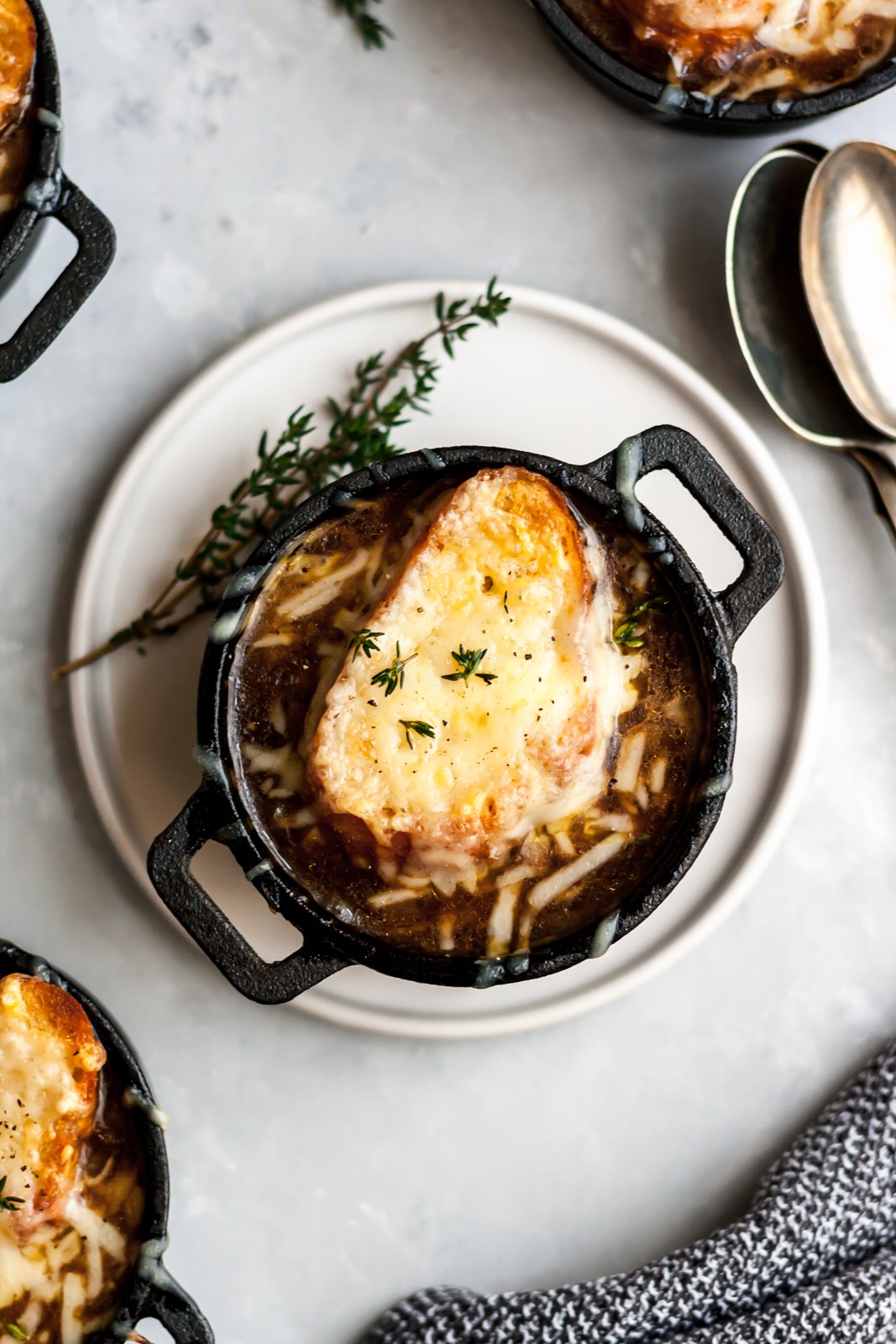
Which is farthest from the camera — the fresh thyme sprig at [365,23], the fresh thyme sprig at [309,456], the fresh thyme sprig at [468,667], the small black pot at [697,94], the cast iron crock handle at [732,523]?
the fresh thyme sprig at [365,23]

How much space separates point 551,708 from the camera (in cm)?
164

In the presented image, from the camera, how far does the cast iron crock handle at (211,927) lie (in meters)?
1.64

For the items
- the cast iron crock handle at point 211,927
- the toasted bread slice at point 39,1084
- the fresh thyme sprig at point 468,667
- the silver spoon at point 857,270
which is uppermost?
the silver spoon at point 857,270

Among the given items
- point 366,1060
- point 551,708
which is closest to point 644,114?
point 551,708

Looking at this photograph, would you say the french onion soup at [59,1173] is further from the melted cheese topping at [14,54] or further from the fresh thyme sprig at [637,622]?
the melted cheese topping at [14,54]

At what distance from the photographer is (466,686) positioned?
163cm

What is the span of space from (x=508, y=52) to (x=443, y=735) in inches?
45.4

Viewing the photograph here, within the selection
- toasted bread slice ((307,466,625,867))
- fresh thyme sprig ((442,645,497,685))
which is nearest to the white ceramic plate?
toasted bread slice ((307,466,625,867))

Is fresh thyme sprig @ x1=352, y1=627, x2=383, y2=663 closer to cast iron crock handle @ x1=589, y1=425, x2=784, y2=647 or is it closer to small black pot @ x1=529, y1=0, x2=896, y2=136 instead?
cast iron crock handle @ x1=589, y1=425, x2=784, y2=647

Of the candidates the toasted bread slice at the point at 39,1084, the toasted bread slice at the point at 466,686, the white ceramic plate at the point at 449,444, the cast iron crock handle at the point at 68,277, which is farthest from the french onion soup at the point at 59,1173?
the cast iron crock handle at the point at 68,277

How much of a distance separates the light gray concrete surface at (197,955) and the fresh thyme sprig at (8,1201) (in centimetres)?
36

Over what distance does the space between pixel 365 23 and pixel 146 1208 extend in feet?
5.75

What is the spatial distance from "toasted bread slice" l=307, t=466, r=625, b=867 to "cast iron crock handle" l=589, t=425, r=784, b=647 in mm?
181

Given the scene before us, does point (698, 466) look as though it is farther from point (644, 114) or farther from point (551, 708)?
point (644, 114)
